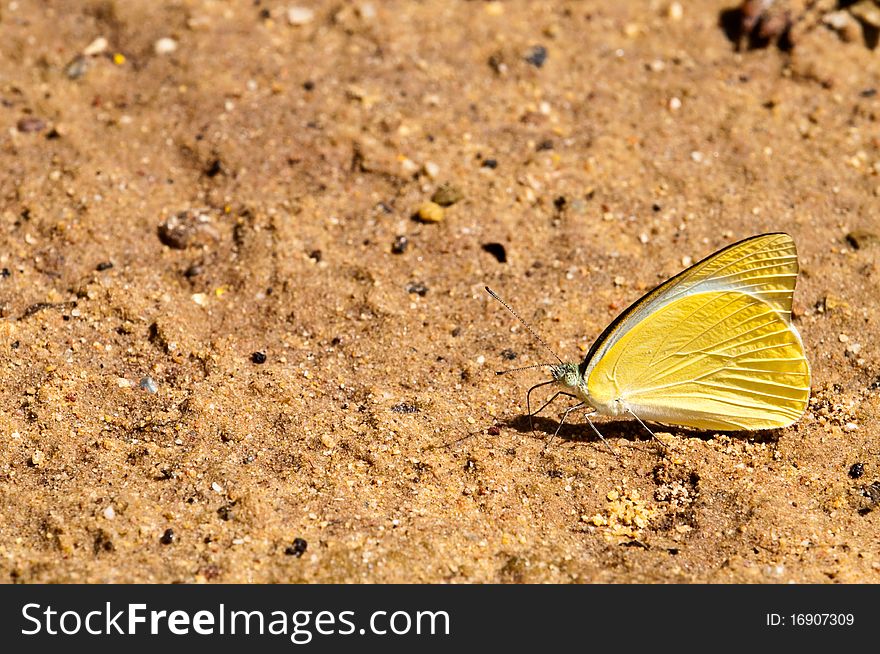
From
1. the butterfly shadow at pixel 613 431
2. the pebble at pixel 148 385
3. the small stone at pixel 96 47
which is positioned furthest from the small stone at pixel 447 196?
the small stone at pixel 96 47

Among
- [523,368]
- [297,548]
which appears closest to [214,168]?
[523,368]

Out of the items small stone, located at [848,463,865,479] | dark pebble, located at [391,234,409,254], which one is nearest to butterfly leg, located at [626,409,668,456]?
small stone, located at [848,463,865,479]

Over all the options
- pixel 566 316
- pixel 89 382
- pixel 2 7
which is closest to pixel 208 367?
pixel 89 382

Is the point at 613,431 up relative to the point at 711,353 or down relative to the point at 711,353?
down

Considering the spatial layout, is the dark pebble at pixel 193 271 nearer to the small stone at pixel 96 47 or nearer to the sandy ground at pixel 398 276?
the sandy ground at pixel 398 276

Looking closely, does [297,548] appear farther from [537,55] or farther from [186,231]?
[537,55]

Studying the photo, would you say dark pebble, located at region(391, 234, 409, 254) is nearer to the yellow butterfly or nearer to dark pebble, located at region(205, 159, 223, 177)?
dark pebble, located at region(205, 159, 223, 177)
